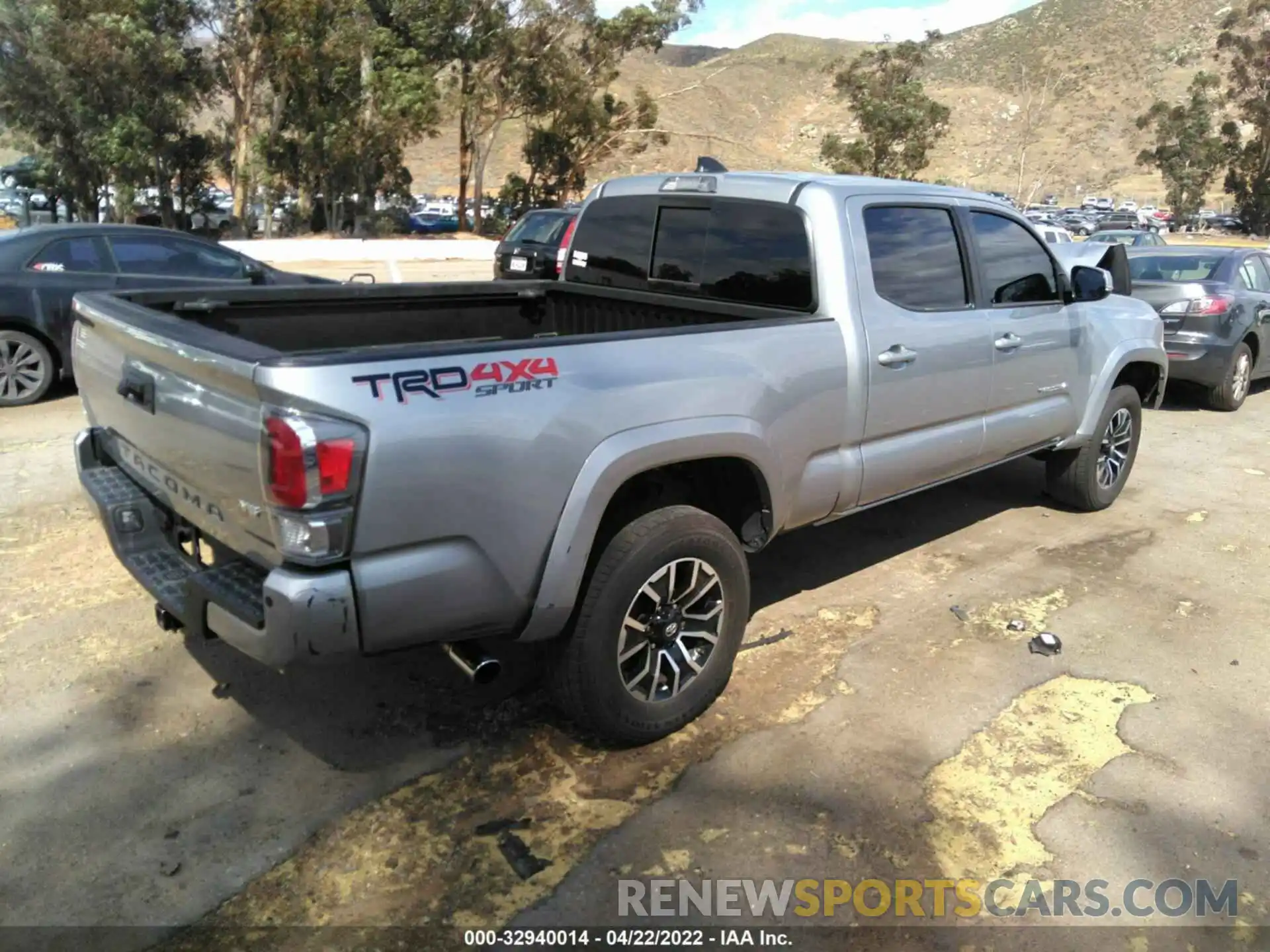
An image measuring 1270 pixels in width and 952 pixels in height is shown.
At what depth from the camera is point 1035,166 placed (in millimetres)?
83375

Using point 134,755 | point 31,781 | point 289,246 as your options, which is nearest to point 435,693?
point 134,755

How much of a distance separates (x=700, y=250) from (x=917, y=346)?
108 centimetres

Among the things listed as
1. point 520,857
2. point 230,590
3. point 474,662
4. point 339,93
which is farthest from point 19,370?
point 339,93

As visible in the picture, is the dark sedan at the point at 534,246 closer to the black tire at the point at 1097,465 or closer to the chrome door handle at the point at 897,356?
the black tire at the point at 1097,465

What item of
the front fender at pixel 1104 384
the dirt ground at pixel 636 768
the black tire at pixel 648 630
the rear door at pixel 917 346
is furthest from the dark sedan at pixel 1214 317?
the black tire at pixel 648 630

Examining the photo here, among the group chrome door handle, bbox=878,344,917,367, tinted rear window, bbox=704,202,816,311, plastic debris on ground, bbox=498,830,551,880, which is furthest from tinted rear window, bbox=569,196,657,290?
plastic debris on ground, bbox=498,830,551,880

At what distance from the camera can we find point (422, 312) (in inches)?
188

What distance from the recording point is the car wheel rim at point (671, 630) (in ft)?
11.4

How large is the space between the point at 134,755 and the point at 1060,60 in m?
102

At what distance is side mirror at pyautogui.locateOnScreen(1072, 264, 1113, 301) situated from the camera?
5.48 metres

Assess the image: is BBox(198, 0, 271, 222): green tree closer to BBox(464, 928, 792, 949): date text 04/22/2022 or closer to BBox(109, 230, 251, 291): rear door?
BBox(109, 230, 251, 291): rear door

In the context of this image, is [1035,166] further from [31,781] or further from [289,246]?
[31,781]

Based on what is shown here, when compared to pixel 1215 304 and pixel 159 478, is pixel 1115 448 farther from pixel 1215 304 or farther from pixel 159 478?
pixel 159 478

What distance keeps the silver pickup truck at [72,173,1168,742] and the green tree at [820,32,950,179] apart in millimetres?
34982
